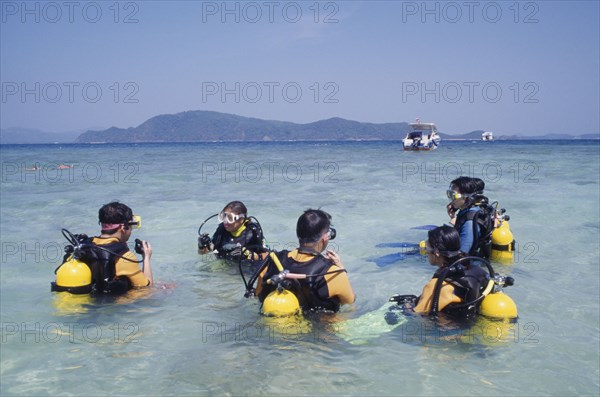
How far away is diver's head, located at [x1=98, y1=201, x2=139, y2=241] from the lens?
528cm

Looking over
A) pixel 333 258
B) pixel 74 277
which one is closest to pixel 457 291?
pixel 333 258

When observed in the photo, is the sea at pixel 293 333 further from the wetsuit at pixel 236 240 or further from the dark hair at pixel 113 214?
the dark hair at pixel 113 214

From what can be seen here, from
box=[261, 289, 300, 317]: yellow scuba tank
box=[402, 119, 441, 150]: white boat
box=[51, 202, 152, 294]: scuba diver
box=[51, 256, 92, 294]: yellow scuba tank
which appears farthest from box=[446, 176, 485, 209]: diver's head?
box=[402, 119, 441, 150]: white boat

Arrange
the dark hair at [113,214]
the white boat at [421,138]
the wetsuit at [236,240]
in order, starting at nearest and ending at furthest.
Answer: the dark hair at [113,214] < the wetsuit at [236,240] < the white boat at [421,138]

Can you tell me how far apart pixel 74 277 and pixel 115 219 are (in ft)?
2.42

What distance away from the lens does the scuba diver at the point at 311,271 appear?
14.5 ft

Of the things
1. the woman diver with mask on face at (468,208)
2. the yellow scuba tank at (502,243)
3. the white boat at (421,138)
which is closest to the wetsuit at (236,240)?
the woman diver with mask on face at (468,208)

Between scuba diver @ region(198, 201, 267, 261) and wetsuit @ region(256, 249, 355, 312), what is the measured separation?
1.76 m

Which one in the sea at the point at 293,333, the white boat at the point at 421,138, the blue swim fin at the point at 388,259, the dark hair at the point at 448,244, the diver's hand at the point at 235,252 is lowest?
the sea at the point at 293,333

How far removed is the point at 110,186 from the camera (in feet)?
62.8

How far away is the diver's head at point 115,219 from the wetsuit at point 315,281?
1795mm

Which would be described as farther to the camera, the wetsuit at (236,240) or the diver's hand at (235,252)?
the diver's hand at (235,252)

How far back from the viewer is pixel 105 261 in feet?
16.9

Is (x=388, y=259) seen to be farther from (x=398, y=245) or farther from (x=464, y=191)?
(x=464, y=191)
